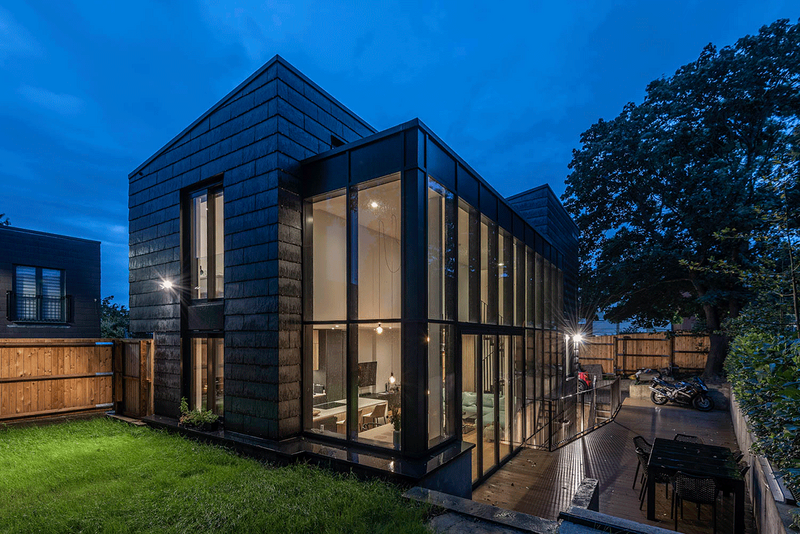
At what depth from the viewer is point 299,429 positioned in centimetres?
583

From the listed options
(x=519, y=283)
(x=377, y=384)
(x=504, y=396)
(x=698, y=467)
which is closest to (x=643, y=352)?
(x=519, y=283)

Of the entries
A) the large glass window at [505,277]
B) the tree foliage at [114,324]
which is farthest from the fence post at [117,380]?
the tree foliage at [114,324]

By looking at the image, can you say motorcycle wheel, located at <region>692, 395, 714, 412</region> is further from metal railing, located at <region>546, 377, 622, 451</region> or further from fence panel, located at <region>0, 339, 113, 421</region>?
fence panel, located at <region>0, 339, 113, 421</region>

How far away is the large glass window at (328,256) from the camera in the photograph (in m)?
5.85

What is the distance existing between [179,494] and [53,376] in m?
6.20

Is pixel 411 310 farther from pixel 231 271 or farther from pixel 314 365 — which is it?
pixel 231 271

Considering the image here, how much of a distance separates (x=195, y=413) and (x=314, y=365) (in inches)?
98.8

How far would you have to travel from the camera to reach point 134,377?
823cm

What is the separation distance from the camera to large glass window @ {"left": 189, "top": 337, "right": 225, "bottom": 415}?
22.7 ft

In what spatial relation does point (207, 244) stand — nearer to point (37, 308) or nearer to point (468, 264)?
point (468, 264)

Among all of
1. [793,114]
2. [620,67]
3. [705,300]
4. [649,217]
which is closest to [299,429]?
[705,300]

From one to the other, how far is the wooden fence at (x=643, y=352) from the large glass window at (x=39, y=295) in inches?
892

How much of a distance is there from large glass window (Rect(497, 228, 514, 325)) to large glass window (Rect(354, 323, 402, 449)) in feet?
10.5

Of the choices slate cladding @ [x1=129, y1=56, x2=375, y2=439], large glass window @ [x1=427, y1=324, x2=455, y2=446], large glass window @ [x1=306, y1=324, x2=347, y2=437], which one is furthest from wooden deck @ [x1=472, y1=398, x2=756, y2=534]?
slate cladding @ [x1=129, y1=56, x2=375, y2=439]
